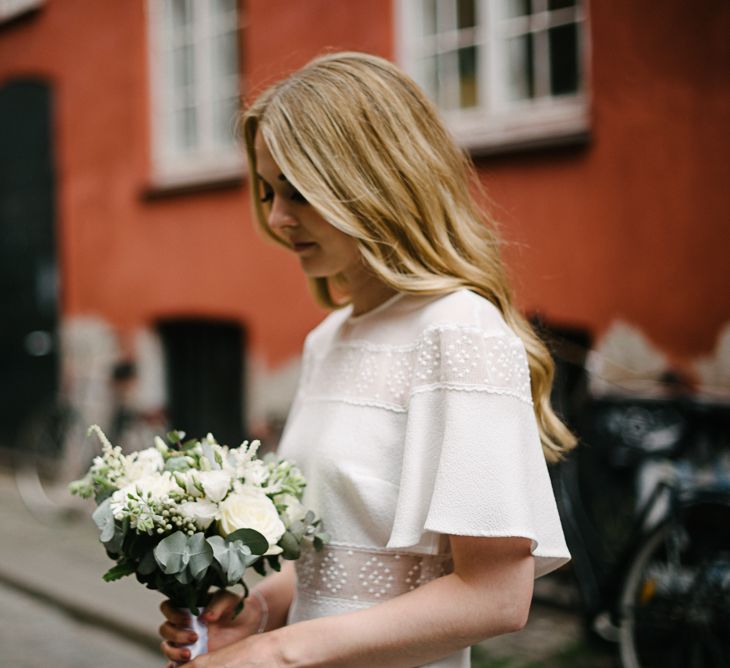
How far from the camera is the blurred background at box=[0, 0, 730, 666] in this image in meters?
4.64

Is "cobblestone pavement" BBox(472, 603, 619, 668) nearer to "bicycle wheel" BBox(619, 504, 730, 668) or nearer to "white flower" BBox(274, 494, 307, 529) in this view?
"bicycle wheel" BBox(619, 504, 730, 668)

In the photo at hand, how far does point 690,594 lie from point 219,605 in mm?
2457

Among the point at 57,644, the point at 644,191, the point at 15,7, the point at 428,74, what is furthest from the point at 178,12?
the point at 57,644

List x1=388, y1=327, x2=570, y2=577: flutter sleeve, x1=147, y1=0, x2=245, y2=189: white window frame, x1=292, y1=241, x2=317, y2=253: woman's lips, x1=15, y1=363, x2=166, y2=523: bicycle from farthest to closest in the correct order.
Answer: x1=147, y1=0, x2=245, y2=189: white window frame, x1=15, y1=363, x2=166, y2=523: bicycle, x1=292, y1=241, x2=317, y2=253: woman's lips, x1=388, y1=327, x2=570, y2=577: flutter sleeve

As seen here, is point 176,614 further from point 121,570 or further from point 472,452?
point 472,452

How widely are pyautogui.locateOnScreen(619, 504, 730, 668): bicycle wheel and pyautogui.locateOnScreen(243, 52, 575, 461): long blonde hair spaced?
224 cm

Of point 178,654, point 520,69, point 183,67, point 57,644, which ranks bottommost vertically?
point 57,644

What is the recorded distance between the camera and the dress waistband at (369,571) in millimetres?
1634

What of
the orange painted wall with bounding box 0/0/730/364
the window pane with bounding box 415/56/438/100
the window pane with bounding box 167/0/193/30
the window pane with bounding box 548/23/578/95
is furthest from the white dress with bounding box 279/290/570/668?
the window pane with bounding box 167/0/193/30

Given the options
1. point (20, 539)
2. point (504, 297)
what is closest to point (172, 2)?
point (20, 539)

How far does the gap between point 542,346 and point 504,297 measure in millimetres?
125

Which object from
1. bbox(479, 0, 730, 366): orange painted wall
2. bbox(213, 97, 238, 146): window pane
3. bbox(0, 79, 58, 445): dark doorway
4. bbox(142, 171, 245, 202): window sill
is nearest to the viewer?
bbox(479, 0, 730, 366): orange painted wall

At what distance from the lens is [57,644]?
5.07 m

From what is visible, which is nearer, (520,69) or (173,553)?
(173,553)
